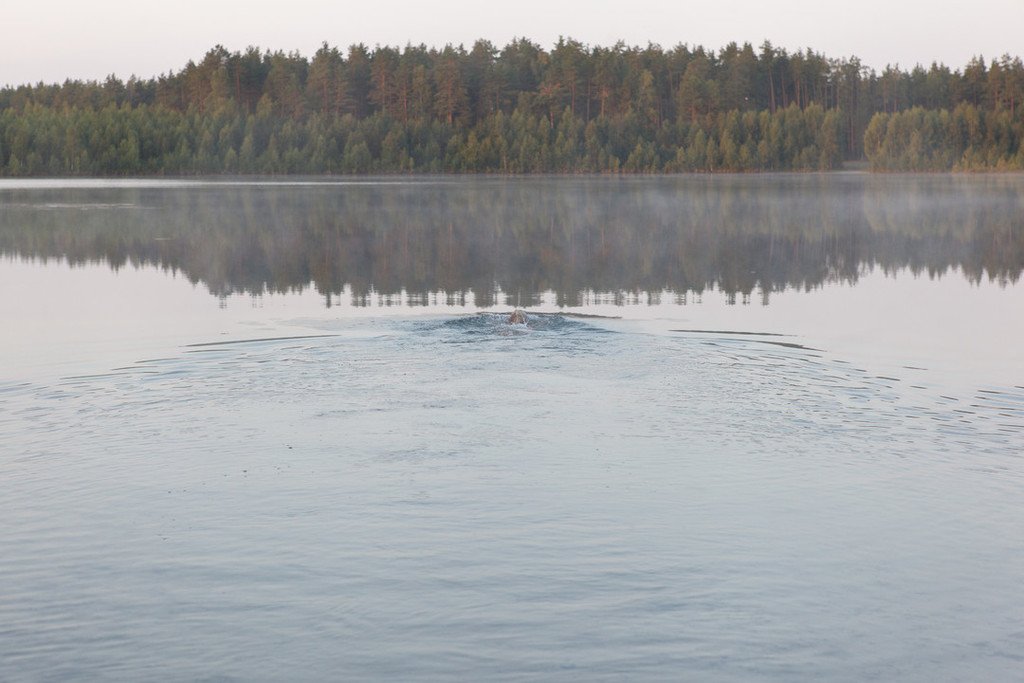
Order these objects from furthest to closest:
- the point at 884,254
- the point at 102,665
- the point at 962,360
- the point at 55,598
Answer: the point at 884,254 → the point at 962,360 → the point at 55,598 → the point at 102,665

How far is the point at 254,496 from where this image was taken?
12.8 meters

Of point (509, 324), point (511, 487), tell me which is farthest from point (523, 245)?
point (511, 487)

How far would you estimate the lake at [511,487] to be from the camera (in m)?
9.12

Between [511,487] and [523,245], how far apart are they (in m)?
34.1

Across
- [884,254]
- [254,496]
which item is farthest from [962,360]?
[884,254]

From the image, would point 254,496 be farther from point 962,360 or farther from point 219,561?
point 962,360

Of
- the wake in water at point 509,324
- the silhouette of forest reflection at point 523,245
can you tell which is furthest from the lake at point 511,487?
the silhouette of forest reflection at point 523,245

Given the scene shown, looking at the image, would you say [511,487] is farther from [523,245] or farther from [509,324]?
[523,245]

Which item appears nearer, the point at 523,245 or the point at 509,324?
the point at 509,324

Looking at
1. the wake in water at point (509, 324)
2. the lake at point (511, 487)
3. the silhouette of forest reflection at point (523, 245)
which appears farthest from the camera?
the silhouette of forest reflection at point (523, 245)

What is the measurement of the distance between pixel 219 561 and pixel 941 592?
6.14 metres

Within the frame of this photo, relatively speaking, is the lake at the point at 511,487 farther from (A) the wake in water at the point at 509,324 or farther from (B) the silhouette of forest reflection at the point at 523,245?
(B) the silhouette of forest reflection at the point at 523,245

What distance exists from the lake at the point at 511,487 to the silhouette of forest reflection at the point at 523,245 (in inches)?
155

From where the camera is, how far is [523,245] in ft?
153
